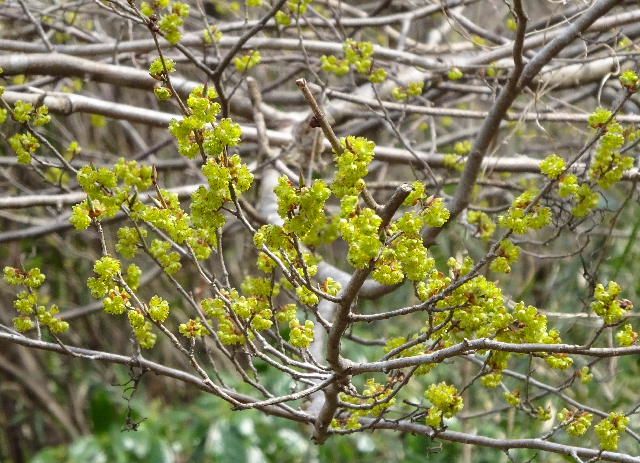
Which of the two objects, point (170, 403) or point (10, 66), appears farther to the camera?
point (170, 403)

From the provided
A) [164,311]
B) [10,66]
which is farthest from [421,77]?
[164,311]

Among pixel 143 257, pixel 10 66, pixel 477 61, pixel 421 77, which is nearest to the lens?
pixel 10 66

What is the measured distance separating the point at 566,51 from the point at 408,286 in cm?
168

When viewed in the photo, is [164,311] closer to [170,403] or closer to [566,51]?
[566,51]

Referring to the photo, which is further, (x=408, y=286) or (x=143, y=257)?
(x=408, y=286)

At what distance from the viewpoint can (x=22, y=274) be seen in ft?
3.57

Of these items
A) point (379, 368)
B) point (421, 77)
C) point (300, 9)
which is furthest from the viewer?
point (421, 77)

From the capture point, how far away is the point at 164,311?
969mm

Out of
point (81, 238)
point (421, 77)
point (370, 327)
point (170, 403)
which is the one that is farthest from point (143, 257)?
point (421, 77)

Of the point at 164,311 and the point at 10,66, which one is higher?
the point at 10,66

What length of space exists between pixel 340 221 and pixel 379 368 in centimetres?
28

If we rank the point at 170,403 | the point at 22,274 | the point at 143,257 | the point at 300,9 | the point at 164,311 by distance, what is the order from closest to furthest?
the point at 164,311, the point at 22,274, the point at 300,9, the point at 143,257, the point at 170,403

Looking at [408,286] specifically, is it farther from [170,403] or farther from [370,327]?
[170,403]

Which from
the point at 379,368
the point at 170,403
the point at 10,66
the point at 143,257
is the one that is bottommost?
the point at 379,368
